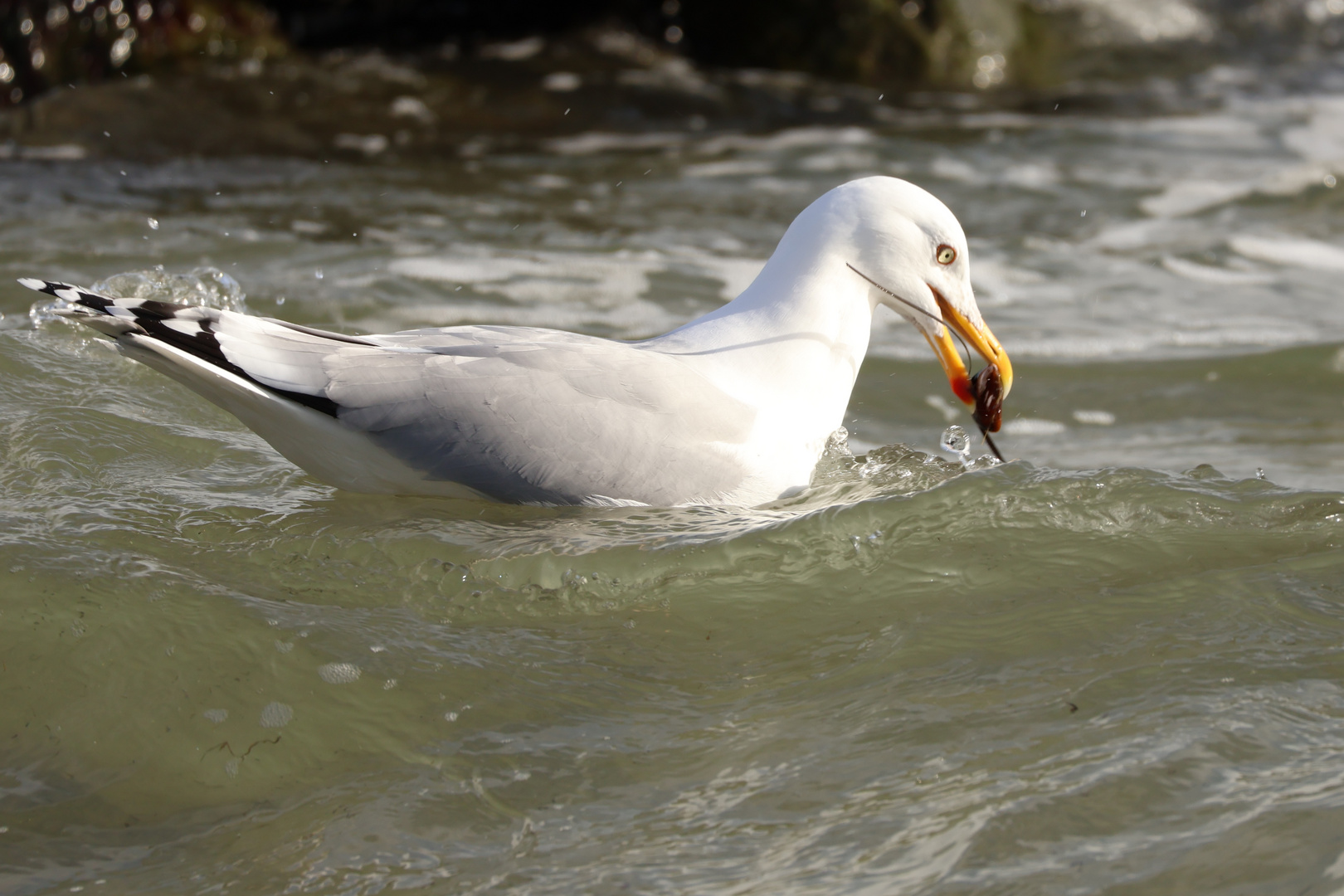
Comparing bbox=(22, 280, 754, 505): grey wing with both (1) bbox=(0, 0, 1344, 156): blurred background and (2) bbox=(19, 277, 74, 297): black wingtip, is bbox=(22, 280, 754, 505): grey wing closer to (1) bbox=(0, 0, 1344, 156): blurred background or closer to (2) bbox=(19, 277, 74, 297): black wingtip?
(2) bbox=(19, 277, 74, 297): black wingtip

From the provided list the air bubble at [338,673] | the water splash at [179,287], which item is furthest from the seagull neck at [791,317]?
the water splash at [179,287]

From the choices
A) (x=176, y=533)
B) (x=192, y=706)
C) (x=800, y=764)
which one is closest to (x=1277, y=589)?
(x=800, y=764)

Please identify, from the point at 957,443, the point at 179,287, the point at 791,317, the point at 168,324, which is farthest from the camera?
the point at 179,287

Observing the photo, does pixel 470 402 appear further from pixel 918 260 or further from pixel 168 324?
pixel 918 260

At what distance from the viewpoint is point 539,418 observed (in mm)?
3355

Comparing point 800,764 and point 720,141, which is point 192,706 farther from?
point 720,141

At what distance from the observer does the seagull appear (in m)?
3.30

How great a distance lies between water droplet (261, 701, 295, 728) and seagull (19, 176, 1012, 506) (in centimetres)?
79

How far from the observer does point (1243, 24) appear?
13141mm

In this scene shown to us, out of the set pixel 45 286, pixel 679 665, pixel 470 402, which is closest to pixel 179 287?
pixel 45 286

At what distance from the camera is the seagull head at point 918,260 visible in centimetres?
378

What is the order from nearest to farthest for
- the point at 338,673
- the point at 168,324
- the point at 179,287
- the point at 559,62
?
the point at 338,673 < the point at 168,324 < the point at 179,287 < the point at 559,62

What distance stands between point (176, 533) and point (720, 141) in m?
6.71

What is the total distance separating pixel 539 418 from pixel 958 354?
1281 millimetres
